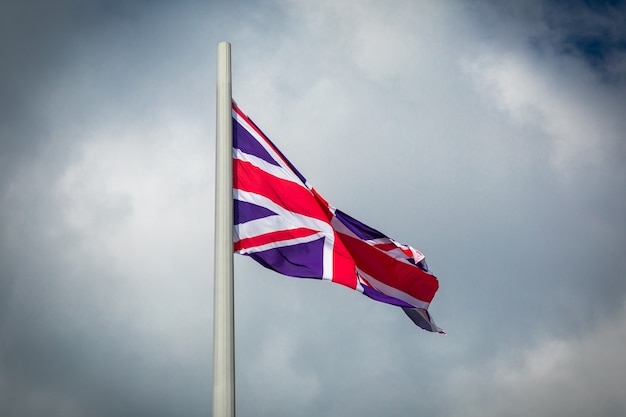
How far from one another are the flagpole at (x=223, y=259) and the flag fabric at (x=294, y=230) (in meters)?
1.35

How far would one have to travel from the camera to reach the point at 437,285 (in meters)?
19.7

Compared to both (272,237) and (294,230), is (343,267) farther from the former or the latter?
(272,237)

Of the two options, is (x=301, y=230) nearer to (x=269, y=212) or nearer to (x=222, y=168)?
(x=269, y=212)

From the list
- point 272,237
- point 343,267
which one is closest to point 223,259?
point 272,237

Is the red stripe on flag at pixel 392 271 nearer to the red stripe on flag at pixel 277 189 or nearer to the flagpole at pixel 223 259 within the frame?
the red stripe on flag at pixel 277 189

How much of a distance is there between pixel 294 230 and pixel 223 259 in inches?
145

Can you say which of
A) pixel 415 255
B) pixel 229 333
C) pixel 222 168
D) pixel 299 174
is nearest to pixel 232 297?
pixel 229 333

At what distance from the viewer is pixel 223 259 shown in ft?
39.8

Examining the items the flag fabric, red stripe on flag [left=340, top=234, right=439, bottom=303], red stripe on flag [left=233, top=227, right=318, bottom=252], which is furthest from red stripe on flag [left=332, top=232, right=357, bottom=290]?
red stripe on flag [left=340, top=234, right=439, bottom=303]

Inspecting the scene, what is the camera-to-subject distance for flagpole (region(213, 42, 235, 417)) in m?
11.2

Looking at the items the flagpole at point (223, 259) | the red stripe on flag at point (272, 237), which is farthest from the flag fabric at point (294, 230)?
the flagpole at point (223, 259)

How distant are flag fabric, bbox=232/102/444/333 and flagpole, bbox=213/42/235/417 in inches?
53.3

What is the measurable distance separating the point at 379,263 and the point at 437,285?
2.16 metres

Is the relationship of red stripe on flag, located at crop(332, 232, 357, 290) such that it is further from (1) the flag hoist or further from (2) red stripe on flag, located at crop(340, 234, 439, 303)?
(2) red stripe on flag, located at crop(340, 234, 439, 303)
